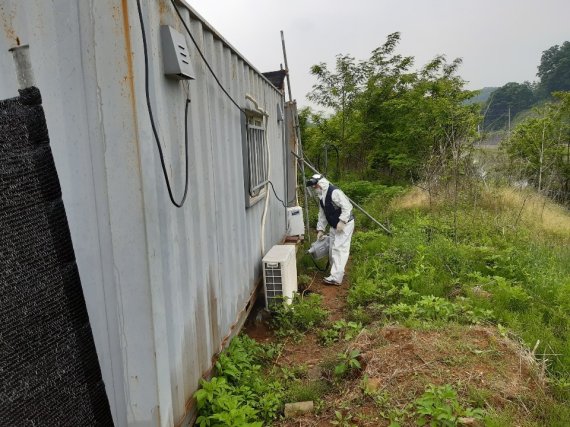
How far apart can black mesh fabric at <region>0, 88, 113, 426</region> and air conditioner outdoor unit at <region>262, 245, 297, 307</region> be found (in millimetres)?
2864

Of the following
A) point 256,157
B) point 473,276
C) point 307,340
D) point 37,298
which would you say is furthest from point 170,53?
point 473,276

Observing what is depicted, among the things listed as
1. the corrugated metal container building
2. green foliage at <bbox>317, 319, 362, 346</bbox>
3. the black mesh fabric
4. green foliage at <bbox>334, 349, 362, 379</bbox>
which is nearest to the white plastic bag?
green foliage at <bbox>317, 319, 362, 346</bbox>

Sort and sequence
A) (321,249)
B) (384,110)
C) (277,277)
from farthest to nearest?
1. (384,110)
2. (321,249)
3. (277,277)

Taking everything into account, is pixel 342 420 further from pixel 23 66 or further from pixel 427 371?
pixel 23 66

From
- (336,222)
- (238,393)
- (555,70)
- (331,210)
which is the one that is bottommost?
(238,393)

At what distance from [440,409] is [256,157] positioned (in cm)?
315

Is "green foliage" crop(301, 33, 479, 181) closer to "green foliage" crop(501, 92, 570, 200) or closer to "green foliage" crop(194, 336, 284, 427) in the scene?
"green foliage" crop(501, 92, 570, 200)

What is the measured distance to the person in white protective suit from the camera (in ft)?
20.9

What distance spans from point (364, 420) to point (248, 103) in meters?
3.29

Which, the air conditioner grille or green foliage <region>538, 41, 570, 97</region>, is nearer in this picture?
the air conditioner grille

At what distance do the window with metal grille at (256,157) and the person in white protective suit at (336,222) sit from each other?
1.70m

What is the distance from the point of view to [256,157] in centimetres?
459

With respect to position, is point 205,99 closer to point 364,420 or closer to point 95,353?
point 95,353

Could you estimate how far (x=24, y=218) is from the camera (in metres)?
1.62
